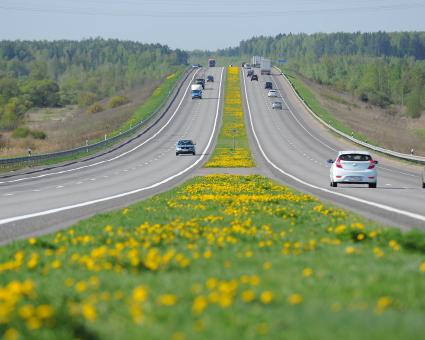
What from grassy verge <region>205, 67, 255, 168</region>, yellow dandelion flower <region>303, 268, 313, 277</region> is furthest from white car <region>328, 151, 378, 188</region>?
yellow dandelion flower <region>303, 268, 313, 277</region>

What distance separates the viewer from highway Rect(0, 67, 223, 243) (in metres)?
18.6

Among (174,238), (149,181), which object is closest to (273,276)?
(174,238)

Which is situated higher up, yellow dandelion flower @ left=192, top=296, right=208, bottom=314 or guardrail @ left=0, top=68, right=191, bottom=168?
yellow dandelion flower @ left=192, top=296, right=208, bottom=314

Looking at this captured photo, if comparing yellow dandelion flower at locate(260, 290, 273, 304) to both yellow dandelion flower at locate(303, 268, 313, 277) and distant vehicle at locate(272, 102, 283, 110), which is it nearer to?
yellow dandelion flower at locate(303, 268, 313, 277)

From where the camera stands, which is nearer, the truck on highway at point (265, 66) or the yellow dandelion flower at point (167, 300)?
the yellow dandelion flower at point (167, 300)

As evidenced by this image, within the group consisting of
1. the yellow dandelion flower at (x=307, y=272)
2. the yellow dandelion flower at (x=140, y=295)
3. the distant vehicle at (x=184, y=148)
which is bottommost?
the distant vehicle at (x=184, y=148)

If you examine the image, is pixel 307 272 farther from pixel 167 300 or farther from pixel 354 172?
pixel 354 172

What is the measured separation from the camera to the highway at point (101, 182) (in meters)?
18.6

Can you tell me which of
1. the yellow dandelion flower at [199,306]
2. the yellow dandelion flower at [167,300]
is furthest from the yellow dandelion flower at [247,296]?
the yellow dandelion flower at [167,300]

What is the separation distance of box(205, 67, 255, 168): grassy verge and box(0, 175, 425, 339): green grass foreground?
40606mm

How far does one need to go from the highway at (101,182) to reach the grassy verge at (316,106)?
1451cm

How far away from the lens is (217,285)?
7.03 meters

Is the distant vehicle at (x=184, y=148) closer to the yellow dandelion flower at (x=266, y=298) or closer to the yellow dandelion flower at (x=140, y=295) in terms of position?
the yellow dandelion flower at (x=140, y=295)

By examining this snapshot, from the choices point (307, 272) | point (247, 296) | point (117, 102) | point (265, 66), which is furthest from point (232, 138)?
point (247, 296)
